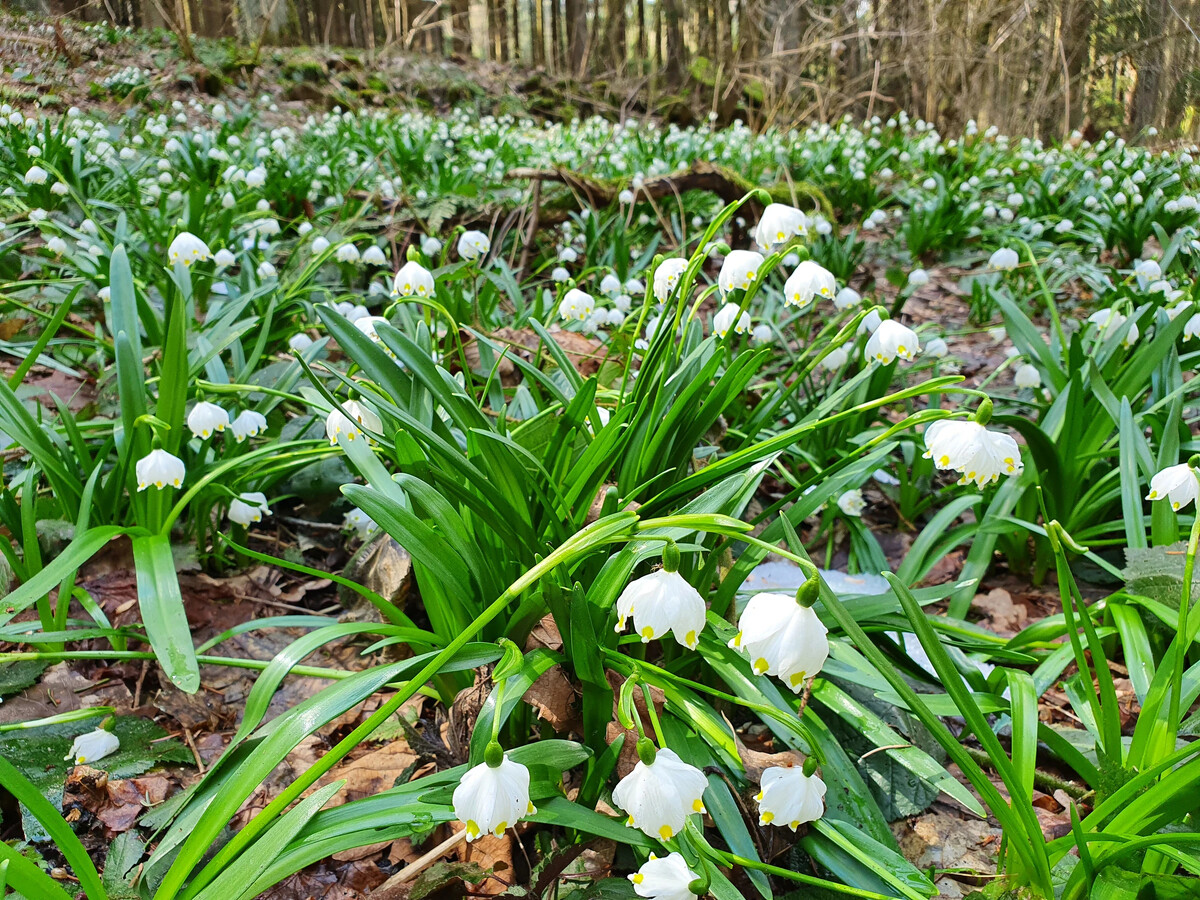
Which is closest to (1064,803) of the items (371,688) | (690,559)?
(690,559)

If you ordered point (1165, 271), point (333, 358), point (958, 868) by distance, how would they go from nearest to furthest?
1. point (958, 868)
2. point (333, 358)
3. point (1165, 271)

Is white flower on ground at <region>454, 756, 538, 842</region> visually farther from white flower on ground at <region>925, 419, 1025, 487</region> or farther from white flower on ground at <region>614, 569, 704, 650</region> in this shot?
white flower on ground at <region>925, 419, 1025, 487</region>

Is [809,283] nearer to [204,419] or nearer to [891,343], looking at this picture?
[891,343]

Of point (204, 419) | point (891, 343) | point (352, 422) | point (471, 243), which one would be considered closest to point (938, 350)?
point (891, 343)

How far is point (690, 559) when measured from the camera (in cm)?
154

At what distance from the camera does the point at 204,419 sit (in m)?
1.80

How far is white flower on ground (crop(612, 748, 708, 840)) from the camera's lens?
979 mm

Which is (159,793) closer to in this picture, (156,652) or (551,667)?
(156,652)

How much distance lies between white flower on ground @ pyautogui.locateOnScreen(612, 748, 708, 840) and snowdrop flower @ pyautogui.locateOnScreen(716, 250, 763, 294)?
3.11ft

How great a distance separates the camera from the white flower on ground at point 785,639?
99cm

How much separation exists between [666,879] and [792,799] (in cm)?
21

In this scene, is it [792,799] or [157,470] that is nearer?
[792,799]

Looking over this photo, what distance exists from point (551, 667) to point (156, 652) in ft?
2.40

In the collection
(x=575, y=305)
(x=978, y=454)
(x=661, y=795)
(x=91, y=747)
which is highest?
(x=575, y=305)
